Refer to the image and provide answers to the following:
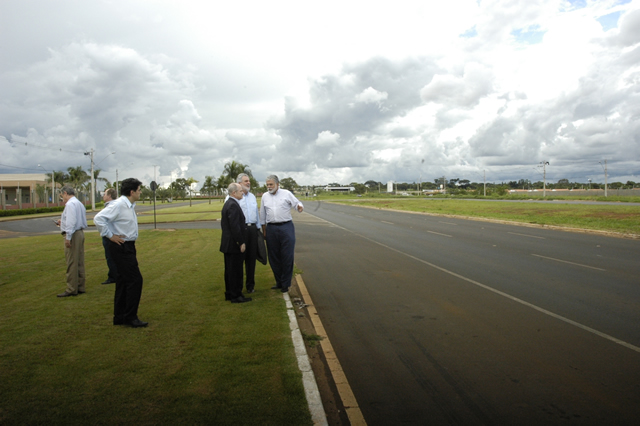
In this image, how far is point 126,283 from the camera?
559 cm

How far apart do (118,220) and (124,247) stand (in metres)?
0.35

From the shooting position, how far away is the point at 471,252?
13.1 m

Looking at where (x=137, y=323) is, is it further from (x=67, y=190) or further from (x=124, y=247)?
(x=67, y=190)

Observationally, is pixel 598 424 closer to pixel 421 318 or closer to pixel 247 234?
pixel 421 318

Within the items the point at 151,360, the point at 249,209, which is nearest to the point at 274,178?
the point at 249,209

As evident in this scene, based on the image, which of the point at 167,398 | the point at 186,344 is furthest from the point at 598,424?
the point at 186,344

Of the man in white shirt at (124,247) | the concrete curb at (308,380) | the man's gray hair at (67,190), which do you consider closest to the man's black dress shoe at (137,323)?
the man in white shirt at (124,247)

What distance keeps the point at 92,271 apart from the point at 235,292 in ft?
15.8

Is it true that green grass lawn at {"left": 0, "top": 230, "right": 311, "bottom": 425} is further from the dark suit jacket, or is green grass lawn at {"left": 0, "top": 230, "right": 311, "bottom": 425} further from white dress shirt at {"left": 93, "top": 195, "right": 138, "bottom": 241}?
white dress shirt at {"left": 93, "top": 195, "right": 138, "bottom": 241}

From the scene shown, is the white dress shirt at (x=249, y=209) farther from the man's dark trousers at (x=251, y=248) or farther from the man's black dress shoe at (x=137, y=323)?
the man's black dress shoe at (x=137, y=323)

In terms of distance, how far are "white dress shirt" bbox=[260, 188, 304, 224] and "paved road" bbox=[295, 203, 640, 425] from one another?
4.96 ft

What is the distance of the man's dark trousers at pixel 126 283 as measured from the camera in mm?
5465

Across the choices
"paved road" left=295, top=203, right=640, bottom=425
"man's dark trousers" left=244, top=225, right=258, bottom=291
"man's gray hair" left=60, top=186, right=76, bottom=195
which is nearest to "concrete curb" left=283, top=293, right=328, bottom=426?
"paved road" left=295, top=203, right=640, bottom=425

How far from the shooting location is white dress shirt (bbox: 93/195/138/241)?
17.7 ft
